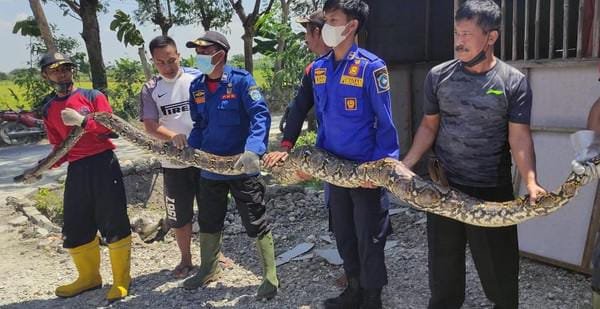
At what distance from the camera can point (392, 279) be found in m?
4.39

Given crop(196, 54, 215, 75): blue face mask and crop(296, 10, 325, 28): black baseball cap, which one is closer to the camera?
crop(196, 54, 215, 75): blue face mask

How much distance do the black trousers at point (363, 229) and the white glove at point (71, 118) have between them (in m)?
2.14

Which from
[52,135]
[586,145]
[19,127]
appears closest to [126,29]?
[19,127]

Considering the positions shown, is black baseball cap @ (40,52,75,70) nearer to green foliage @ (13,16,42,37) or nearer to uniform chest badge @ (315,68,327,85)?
uniform chest badge @ (315,68,327,85)

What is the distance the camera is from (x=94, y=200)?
448cm

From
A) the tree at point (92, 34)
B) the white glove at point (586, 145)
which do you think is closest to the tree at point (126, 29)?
the tree at point (92, 34)

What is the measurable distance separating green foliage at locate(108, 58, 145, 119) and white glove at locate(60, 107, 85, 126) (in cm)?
1400

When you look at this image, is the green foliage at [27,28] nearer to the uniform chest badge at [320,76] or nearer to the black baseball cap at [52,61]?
the black baseball cap at [52,61]

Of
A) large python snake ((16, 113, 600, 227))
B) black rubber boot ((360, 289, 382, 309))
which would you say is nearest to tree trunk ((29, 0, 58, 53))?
large python snake ((16, 113, 600, 227))

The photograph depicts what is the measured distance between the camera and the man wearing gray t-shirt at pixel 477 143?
2.79 metres

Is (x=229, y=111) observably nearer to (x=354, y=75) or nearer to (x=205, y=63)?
(x=205, y=63)

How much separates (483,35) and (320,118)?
4.36ft

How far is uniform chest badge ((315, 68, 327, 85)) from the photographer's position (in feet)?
11.6

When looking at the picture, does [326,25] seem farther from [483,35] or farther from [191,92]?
[191,92]
